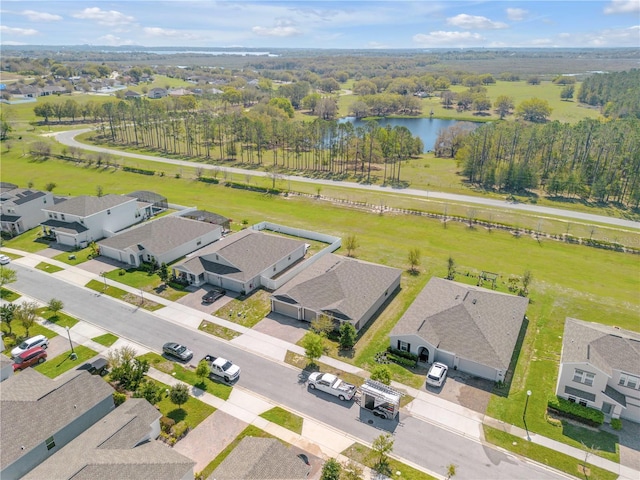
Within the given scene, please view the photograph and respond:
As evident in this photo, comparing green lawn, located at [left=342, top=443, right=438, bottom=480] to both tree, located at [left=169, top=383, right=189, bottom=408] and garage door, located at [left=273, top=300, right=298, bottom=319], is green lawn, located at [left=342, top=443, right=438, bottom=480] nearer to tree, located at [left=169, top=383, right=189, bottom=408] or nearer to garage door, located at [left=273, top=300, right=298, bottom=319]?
tree, located at [left=169, top=383, right=189, bottom=408]

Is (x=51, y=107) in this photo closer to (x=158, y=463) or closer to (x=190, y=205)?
(x=190, y=205)

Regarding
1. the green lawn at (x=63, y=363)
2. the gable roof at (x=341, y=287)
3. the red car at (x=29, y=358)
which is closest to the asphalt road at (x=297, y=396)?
the green lawn at (x=63, y=363)

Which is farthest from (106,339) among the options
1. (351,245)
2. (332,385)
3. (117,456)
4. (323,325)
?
(351,245)

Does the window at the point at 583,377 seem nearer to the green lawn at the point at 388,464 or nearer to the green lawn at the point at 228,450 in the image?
the green lawn at the point at 388,464

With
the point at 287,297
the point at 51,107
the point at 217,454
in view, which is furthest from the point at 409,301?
the point at 51,107

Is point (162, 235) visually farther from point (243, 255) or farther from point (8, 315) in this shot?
point (8, 315)

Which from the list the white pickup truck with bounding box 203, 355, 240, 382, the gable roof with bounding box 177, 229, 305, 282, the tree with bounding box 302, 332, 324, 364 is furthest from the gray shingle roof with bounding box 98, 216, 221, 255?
the tree with bounding box 302, 332, 324, 364
